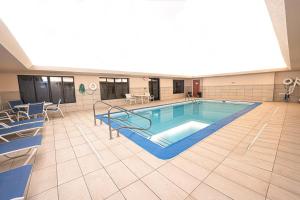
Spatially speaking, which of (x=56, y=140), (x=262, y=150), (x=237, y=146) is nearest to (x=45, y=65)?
(x=56, y=140)

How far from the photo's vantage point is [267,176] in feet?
5.23

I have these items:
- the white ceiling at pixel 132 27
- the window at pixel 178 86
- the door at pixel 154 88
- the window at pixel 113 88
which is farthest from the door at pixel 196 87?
the white ceiling at pixel 132 27

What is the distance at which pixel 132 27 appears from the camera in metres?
2.83

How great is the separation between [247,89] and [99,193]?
11.3 meters

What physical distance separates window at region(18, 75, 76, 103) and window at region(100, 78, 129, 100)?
1.64 meters

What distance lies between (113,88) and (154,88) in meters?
3.66

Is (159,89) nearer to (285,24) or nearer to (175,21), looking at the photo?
(175,21)

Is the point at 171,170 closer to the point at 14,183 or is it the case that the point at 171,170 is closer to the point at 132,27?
the point at 14,183

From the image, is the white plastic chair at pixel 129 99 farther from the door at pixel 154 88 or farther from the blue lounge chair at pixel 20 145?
the blue lounge chair at pixel 20 145

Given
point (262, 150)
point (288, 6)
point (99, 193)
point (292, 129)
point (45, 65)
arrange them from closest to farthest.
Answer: point (99, 193)
point (288, 6)
point (262, 150)
point (292, 129)
point (45, 65)

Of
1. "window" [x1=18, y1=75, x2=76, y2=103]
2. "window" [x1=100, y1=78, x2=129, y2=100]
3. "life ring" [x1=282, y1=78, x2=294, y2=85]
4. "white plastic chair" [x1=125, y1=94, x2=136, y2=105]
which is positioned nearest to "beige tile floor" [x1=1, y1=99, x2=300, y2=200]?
"window" [x1=18, y1=75, x2=76, y2=103]

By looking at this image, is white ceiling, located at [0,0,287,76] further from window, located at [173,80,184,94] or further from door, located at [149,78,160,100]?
window, located at [173,80,184,94]

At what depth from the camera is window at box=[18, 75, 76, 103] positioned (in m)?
5.73

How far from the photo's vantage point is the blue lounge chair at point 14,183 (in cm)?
106
